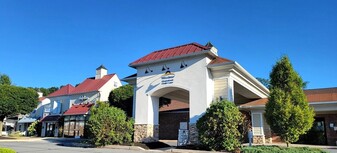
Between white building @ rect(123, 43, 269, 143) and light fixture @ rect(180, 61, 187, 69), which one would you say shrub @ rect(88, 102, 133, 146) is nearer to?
white building @ rect(123, 43, 269, 143)

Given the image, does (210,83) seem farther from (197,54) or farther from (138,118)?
(138,118)

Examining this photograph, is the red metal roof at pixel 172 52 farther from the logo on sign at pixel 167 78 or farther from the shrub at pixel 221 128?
the shrub at pixel 221 128

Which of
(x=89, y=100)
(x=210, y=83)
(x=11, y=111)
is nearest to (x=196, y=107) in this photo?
(x=210, y=83)

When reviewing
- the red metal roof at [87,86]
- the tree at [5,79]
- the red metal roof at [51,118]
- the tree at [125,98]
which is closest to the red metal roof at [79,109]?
the red metal roof at [87,86]

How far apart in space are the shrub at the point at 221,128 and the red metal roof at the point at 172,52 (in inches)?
Answer: 164

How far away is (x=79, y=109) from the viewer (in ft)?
111

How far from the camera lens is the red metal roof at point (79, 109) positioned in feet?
107

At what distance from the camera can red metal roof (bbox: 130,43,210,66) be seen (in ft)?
57.9

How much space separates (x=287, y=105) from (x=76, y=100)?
28.8 metres

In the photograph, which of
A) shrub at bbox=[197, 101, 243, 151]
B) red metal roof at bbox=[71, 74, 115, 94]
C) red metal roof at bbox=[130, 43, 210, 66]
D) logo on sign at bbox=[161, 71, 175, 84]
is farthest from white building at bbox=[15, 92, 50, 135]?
shrub at bbox=[197, 101, 243, 151]

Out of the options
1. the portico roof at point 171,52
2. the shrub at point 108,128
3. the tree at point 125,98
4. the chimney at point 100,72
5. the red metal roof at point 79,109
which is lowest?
the shrub at point 108,128

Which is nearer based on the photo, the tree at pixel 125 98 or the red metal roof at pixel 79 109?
the tree at pixel 125 98

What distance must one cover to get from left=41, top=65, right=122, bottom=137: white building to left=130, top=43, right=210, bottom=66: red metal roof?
51.2 ft

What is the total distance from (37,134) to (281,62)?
3380cm
